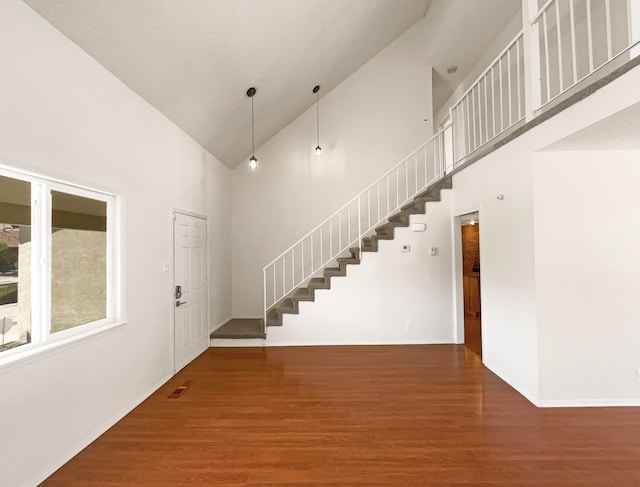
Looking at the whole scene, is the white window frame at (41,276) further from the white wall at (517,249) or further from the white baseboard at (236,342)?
the white wall at (517,249)

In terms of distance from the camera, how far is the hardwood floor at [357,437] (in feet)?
6.51

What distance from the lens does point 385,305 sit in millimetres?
4668

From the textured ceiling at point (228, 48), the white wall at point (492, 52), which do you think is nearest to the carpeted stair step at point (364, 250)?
the white wall at point (492, 52)

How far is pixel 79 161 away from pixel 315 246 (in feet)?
13.3

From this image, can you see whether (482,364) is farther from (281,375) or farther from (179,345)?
(179,345)

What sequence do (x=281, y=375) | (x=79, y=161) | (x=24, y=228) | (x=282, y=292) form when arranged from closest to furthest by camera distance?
(x=24, y=228) → (x=79, y=161) → (x=281, y=375) → (x=282, y=292)

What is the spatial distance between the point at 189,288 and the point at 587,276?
15.1 ft

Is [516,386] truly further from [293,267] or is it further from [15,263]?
[15,263]

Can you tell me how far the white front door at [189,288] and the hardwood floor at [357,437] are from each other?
546 millimetres

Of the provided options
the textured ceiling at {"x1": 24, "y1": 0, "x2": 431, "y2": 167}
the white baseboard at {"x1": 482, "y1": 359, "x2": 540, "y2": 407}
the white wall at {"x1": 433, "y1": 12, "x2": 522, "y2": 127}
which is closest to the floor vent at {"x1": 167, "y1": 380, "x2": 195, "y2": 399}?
the textured ceiling at {"x1": 24, "y1": 0, "x2": 431, "y2": 167}

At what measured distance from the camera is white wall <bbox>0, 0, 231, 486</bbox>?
181 cm

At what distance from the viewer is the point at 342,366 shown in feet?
12.6

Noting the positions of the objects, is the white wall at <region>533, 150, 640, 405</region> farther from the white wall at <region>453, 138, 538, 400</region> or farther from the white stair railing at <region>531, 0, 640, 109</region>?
the white stair railing at <region>531, 0, 640, 109</region>

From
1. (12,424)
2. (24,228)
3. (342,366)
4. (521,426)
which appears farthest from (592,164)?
(12,424)
